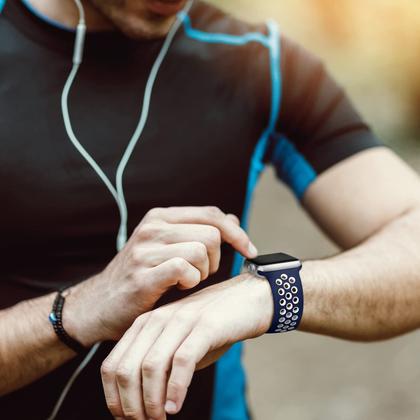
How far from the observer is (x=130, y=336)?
1151 millimetres

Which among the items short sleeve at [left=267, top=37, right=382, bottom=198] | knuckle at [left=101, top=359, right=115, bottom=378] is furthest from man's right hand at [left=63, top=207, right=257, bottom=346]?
short sleeve at [left=267, top=37, right=382, bottom=198]

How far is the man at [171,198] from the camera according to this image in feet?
4.04

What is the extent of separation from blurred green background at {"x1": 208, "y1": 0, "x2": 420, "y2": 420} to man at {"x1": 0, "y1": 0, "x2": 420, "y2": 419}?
180cm

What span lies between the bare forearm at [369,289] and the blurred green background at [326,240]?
80.1 inches

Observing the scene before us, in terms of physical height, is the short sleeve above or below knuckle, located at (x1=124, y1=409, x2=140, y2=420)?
above

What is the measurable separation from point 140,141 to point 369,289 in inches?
21.9

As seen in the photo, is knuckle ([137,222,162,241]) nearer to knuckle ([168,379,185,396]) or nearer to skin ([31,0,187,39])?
knuckle ([168,379,185,396])

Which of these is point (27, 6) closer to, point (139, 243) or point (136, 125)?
point (136, 125)

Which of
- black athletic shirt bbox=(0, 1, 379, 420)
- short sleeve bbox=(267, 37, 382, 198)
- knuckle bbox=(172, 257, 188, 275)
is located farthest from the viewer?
short sleeve bbox=(267, 37, 382, 198)

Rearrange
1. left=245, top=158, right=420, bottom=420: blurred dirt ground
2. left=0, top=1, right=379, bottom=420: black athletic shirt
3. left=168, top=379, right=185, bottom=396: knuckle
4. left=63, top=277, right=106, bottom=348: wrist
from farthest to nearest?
left=245, top=158, right=420, bottom=420: blurred dirt ground, left=0, top=1, right=379, bottom=420: black athletic shirt, left=63, top=277, right=106, bottom=348: wrist, left=168, top=379, right=185, bottom=396: knuckle

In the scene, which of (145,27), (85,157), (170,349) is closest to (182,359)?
(170,349)

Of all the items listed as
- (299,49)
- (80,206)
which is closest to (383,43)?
(299,49)

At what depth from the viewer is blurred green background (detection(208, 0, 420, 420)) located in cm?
352

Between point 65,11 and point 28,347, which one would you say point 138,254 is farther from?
point 65,11
